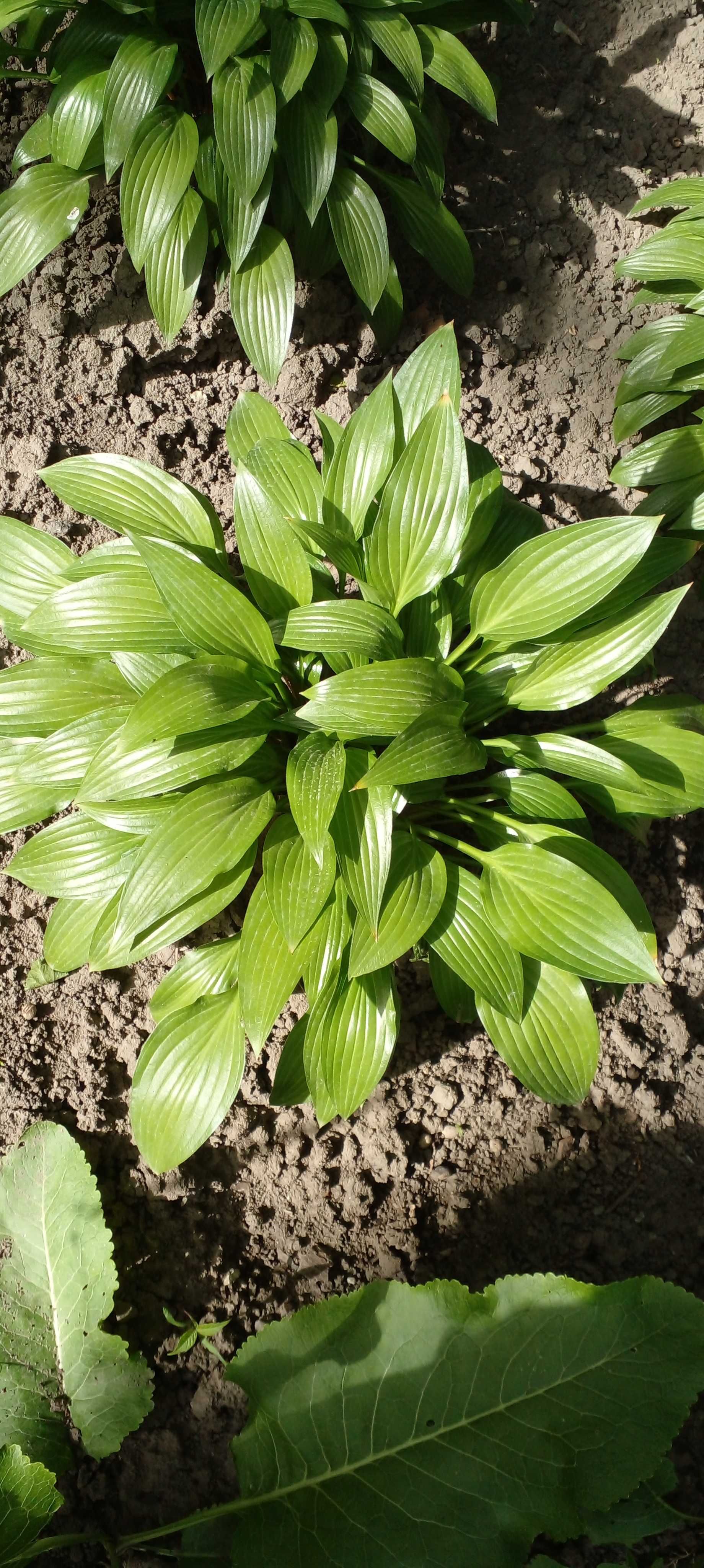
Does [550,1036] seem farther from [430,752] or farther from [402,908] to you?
[430,752]

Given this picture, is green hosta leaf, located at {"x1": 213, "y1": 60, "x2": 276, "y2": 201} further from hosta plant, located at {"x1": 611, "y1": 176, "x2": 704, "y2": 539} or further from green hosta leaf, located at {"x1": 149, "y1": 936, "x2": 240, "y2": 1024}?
green hosta leaf, located at {"x1": 149, "y1": 936, "x2": 240, "y2": 1024}

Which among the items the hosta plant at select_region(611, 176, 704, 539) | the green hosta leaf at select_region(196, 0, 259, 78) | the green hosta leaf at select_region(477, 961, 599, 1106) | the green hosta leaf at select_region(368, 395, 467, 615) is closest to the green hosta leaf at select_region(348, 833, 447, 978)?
the green hosta leaf at select_region(477, 961, 599, 1106)

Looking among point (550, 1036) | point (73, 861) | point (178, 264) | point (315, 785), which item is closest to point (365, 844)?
point (315, 785)

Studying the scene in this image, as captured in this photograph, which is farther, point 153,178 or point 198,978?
point 153,178

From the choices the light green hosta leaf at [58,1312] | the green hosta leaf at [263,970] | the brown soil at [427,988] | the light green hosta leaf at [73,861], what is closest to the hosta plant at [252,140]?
the brown soil at [427,988]

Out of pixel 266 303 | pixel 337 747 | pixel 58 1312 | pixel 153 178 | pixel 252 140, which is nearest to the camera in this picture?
pixel 337 747
